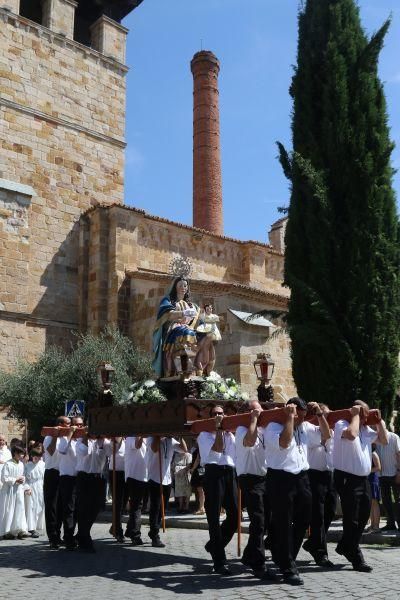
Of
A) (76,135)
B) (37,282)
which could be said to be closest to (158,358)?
(37,282)

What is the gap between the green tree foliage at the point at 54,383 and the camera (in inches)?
673

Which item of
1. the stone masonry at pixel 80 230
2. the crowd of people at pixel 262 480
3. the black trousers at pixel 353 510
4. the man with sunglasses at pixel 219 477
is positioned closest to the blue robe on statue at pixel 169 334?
the crowd of people at pixel 262 480

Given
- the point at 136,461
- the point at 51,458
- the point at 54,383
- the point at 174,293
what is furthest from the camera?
the point at 54,383

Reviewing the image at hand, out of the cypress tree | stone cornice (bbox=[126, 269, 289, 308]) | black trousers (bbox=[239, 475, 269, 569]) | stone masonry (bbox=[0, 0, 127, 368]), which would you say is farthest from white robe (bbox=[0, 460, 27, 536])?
stone cornice (bbox=[126, 269, 289, 308])

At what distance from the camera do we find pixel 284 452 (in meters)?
6.56

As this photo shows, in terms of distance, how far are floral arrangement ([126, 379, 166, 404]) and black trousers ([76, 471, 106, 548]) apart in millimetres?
1138

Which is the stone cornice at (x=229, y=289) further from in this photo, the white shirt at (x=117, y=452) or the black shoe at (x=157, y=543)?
the black shoe at (x=157, y=543)

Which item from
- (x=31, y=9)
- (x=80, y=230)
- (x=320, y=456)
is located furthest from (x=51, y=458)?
(x=31, y=9)

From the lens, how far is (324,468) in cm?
759

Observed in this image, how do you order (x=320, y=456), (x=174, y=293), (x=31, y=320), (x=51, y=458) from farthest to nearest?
1. (x=31, y=320)
2. (x=174, y=293)
3. (x=51, y=458)
4. (x=320, y=456)

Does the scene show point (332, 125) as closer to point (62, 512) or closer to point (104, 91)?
point (62, 512)

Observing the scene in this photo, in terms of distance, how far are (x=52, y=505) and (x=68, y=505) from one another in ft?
1.80

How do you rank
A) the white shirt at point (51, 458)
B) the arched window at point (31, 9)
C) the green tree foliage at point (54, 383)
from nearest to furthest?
the white shirt at point (51, 458), the green tree foliage at point (54, 383), the arched window at point (31, 9)

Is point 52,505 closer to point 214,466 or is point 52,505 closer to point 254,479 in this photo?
point 214,466
